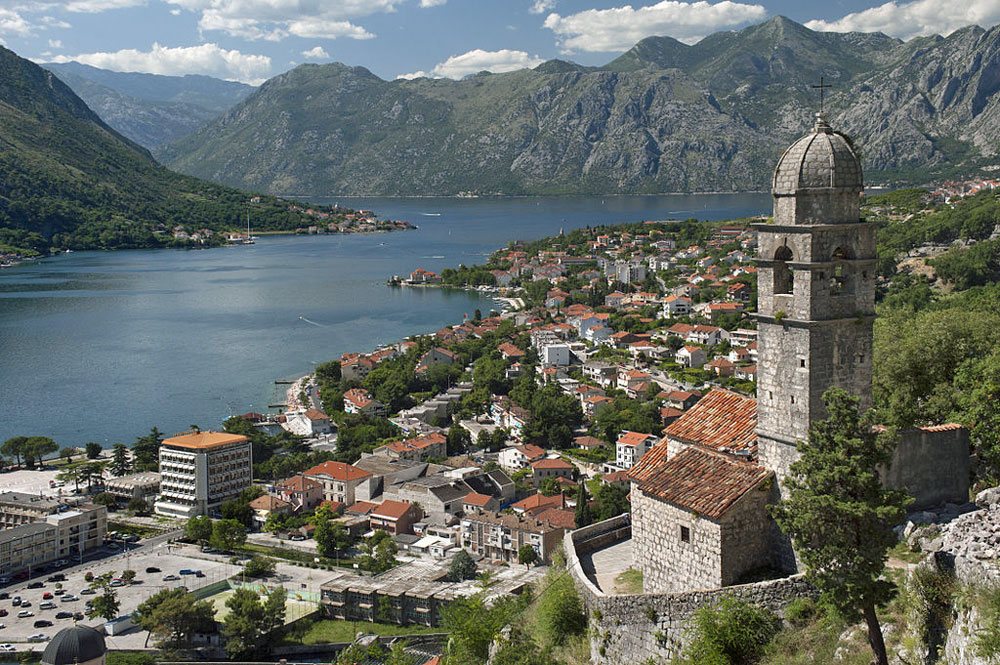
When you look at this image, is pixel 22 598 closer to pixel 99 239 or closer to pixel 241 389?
pixel 241 389

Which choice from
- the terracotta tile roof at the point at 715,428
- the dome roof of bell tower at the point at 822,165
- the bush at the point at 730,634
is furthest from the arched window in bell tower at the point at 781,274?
the bush at the point at 730,634

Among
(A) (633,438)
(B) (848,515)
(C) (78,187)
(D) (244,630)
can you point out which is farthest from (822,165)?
(C) (78,187)

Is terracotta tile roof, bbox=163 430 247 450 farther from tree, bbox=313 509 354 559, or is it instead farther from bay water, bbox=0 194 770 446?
bay water, bbox=0 194 770 446

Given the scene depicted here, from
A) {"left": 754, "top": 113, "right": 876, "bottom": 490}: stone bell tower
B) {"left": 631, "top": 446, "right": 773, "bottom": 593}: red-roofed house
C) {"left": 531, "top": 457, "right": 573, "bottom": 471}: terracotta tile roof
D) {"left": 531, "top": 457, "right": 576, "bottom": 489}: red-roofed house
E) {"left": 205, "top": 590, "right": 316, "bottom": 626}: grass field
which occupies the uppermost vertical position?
{"left": 754, "top": 113, "right": 876, "bottom": 490}: stone bell tower

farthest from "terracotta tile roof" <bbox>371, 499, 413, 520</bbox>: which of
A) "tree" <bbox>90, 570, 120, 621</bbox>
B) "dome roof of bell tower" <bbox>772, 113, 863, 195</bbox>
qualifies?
"dome roof of bell tower" <bbox>772, 113, 863, 195</bbox>

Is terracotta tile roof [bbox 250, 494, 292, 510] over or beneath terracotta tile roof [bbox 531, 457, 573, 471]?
beneath

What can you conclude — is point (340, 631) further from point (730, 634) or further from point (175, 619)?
point (730, 634)
